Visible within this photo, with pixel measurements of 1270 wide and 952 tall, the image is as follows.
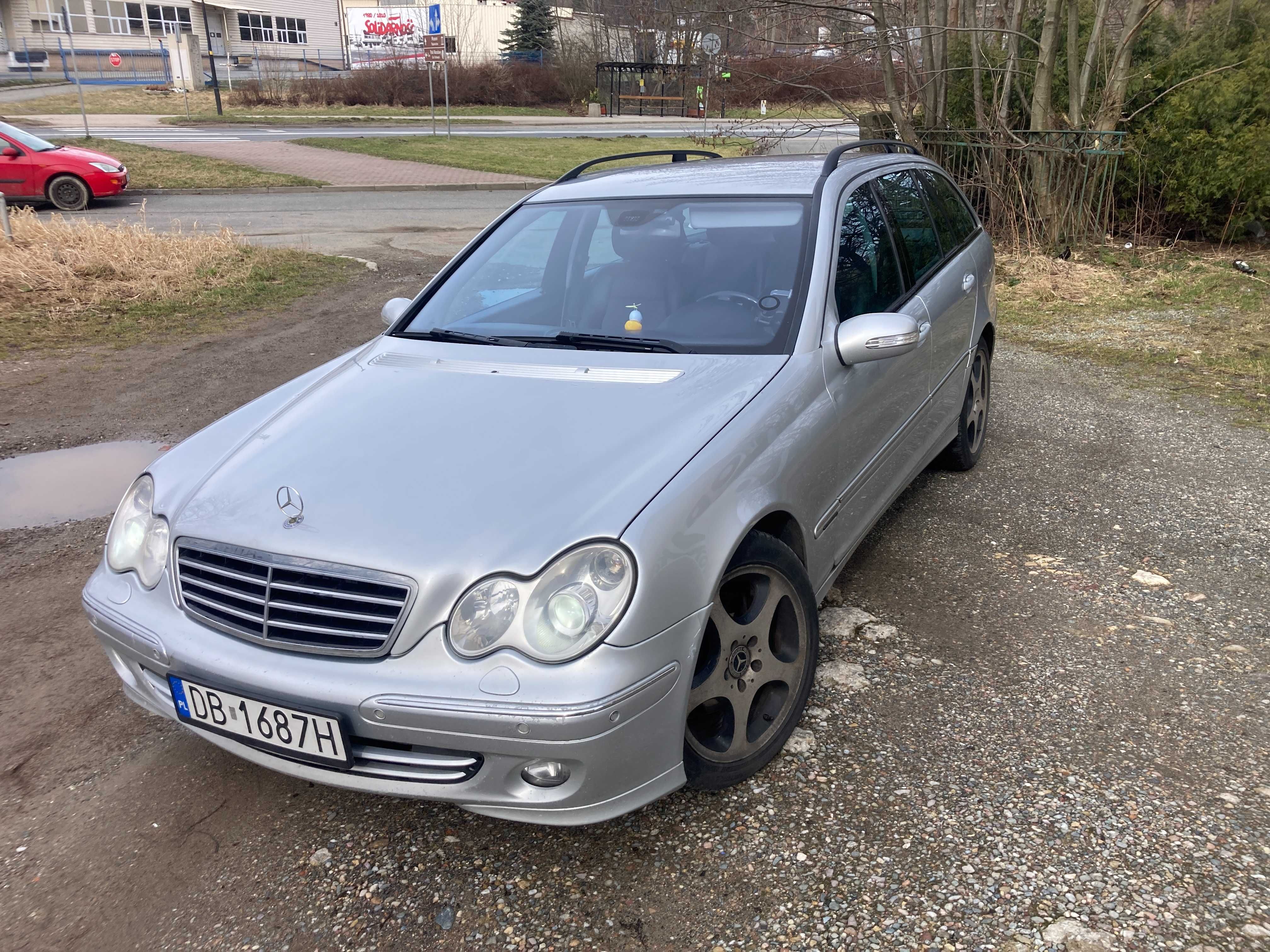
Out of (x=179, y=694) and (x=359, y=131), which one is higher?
(x=359, y=131)

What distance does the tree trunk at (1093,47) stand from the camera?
35.5 feet

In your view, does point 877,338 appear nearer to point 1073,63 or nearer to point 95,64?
point 1073,63

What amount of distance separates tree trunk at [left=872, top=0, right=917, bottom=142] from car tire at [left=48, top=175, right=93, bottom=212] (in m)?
12.4

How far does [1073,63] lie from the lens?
35.8 feet

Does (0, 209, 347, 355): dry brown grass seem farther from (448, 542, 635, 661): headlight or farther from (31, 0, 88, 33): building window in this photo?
(31, 0, 88, 33): building window

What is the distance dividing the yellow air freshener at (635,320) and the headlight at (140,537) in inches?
62.4

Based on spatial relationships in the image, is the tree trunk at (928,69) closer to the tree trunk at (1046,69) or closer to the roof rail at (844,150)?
the tree trunk at (1046,69)

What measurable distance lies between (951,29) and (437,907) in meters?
10.7

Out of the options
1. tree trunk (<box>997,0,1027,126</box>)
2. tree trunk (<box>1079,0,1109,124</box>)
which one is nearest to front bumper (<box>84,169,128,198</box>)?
tree trunk (<box>997,0,1027,126</box>)

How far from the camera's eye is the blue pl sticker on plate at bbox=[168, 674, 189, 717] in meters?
2.41

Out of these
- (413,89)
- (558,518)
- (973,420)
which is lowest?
(973,420)

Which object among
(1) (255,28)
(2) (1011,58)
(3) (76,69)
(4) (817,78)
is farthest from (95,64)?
(2) (1011,58)

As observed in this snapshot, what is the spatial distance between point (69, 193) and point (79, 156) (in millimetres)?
632

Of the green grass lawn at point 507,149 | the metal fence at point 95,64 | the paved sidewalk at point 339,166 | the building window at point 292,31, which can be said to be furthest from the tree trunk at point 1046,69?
the building window at point 292,31
